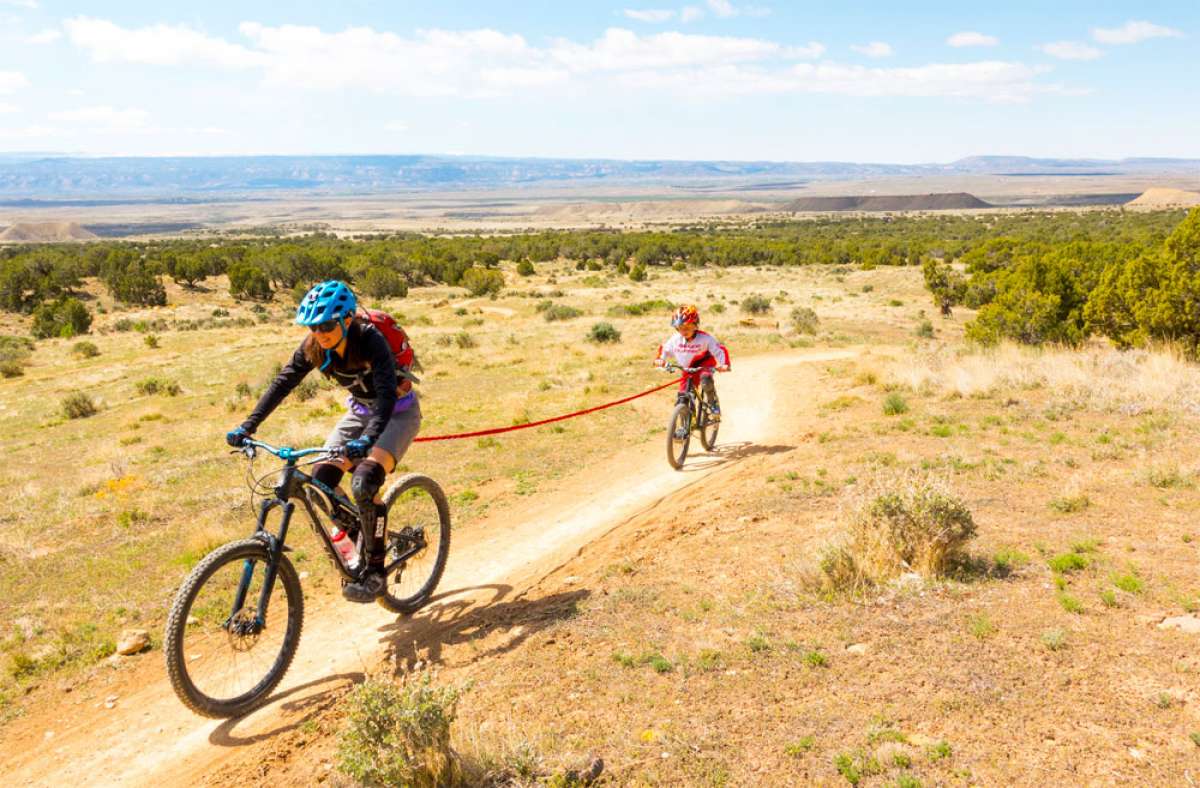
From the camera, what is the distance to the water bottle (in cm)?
605

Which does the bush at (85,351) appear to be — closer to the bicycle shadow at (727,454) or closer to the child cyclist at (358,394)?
the bicycle shadow at (727,454)

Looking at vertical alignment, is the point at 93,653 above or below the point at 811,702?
below

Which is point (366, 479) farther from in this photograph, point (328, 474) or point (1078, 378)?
point (1078, 378)

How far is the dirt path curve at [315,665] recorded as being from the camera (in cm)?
511

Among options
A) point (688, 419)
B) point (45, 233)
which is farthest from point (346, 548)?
point (45, 233)

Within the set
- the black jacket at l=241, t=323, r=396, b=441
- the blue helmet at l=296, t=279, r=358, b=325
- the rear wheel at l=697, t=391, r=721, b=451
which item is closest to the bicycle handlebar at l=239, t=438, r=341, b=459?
the black jacket at l=241, t=323, r=396, b=441

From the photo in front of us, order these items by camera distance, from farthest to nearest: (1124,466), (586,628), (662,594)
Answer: (1124,466) → (662,594) → (586,628)

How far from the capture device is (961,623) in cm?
561

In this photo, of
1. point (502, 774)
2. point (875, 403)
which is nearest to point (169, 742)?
point (502, 774)

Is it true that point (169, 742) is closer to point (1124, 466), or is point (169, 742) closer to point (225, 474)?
point (225, 474)

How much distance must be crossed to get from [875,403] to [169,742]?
1280cm

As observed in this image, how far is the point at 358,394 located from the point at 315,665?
231 centimetres

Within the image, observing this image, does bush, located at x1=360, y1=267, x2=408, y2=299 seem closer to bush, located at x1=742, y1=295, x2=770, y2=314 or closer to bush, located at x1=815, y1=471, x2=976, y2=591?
bush, located at x1=742, y1=295, x2=770, y2=314

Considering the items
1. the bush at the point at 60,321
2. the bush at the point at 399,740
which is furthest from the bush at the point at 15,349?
the bush at the point at 399,740
